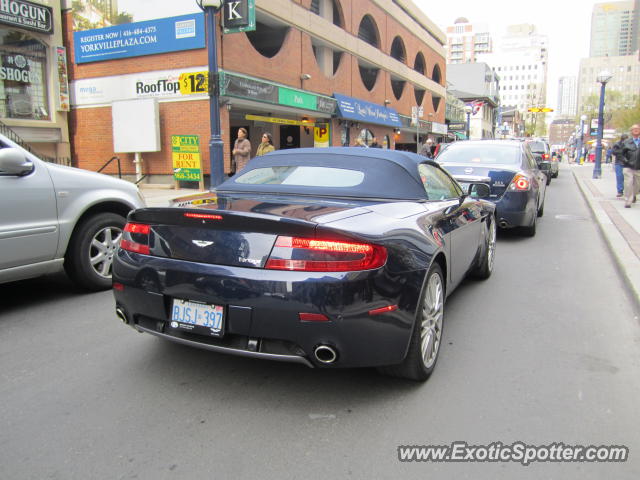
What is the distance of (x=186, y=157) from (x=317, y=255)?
1345cm

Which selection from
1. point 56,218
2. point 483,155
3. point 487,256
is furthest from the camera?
point 483,155

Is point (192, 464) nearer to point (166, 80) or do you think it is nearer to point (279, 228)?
point (279, 228)

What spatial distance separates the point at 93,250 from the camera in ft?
17.3

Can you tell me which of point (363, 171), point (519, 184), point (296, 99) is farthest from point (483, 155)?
point (296, 99)

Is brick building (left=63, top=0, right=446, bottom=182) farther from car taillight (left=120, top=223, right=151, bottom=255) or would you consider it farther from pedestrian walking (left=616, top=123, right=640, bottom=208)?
car taillight (left=120, top=223, right=151, bottom=255)

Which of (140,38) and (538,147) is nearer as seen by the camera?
(140,38)

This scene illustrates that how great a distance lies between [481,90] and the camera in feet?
263

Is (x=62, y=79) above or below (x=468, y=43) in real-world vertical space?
below

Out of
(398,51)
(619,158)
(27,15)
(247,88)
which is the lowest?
(619,158)

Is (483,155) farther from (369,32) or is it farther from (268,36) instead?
(369,32)

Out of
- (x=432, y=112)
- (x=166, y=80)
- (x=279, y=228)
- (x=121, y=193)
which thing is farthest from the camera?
(x=432, y=112)

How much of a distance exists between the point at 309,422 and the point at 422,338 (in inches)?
34.5

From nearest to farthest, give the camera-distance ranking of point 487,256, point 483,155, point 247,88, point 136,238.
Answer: point 136,238 < point 487,256 < point 483,155 < point 247,88

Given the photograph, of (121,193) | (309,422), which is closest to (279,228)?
(309,422)
